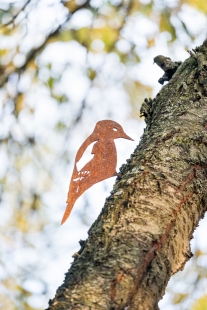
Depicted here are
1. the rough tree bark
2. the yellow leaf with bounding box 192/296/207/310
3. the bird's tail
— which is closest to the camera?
the rough tree bark

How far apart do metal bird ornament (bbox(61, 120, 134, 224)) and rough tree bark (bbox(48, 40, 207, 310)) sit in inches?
6.2

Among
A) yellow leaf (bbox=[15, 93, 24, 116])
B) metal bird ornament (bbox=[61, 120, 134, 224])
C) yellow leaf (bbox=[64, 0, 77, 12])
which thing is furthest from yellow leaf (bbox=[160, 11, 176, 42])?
metal bird ornament (bbox=[61, 120, 134, 224])

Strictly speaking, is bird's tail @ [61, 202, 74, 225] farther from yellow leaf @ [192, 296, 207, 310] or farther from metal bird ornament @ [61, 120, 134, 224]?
yellow leaf @ [192, 296, 207, 310]

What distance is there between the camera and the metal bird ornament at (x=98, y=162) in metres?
1.28

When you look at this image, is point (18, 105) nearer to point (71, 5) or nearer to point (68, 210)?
point (71, 5)

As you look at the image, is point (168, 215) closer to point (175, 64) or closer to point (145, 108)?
point (145, 108)

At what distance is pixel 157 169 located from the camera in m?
1.02

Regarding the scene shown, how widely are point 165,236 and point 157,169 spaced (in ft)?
0.60

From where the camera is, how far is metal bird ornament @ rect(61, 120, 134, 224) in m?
1.28

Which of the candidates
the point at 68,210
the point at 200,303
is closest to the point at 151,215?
the point at 68,210

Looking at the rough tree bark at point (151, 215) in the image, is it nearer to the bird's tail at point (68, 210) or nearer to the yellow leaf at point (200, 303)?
the bird's tail at point (68, 210)

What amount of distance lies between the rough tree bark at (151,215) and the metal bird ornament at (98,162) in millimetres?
157

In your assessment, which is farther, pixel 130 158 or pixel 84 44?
pixel 84 44

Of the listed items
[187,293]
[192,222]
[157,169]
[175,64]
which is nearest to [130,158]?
[157,169]
